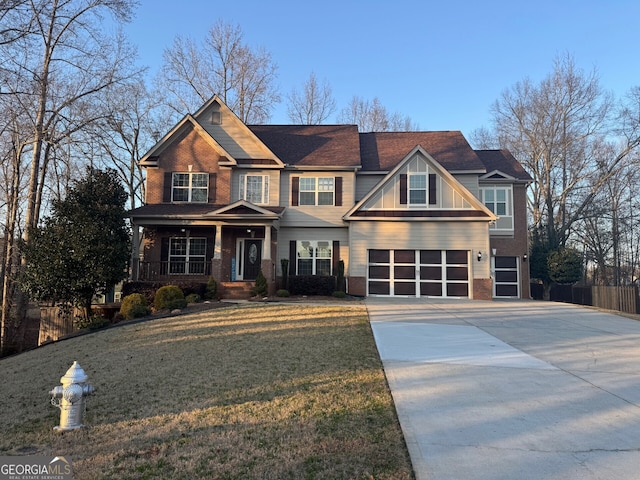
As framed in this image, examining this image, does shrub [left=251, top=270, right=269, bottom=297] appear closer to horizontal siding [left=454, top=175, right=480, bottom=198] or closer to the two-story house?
the two-story house

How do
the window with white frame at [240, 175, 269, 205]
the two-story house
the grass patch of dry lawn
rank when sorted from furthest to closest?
the window with white frame at [240, 175, 269, 205] → the two-story house → the grass patch of dry lawn

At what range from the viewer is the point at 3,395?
679 centimetres

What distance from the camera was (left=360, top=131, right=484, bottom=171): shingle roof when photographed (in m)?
22.1

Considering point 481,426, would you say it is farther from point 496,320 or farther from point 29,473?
point 496,320

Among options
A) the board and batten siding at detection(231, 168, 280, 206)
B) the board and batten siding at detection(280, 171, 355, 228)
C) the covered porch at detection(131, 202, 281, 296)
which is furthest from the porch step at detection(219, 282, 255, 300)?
the board and batten siding at detection(231, 168, 280, 206)

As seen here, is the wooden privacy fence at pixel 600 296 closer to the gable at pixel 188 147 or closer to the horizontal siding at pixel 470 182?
the horizontal siding at pixel 470 182

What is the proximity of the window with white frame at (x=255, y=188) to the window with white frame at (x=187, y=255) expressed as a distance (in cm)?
308

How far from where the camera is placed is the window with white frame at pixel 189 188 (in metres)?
20.2

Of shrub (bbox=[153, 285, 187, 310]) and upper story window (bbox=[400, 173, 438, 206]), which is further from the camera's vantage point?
upper story window (bbox=[400, 173, 438, 206])

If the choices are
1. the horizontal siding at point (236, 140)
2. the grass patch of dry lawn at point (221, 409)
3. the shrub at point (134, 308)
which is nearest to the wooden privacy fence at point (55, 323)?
the shrub at point (134, 308)

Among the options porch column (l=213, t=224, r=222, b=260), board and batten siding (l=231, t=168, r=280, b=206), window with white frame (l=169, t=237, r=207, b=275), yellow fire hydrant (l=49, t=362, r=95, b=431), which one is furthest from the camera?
board and batten siding (l=231, t=168, r=280, b=206)

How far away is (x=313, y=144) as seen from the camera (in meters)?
22.9

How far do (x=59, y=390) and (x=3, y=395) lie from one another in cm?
301

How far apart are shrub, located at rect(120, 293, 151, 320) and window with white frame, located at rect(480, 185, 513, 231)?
56.5 feet
